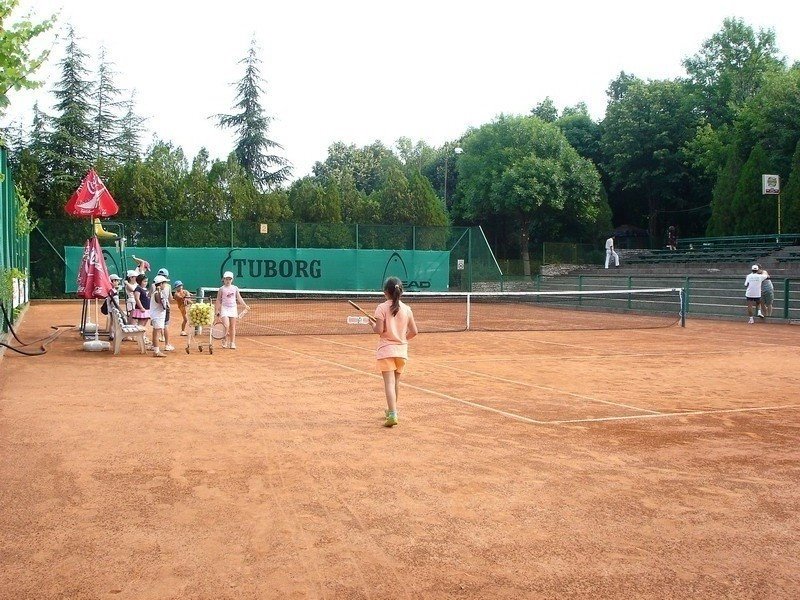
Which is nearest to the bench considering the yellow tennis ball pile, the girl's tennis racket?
the yellow tennis ball pile

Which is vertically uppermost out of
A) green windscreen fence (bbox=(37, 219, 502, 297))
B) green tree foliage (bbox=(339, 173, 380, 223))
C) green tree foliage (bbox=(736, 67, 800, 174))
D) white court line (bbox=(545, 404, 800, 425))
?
green tree foliage (bbox=(736, 67, 800, 174))

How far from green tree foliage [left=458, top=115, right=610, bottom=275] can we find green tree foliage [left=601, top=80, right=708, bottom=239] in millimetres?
3976

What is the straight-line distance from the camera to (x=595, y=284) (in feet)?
120

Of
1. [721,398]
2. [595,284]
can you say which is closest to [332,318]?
[721,398]

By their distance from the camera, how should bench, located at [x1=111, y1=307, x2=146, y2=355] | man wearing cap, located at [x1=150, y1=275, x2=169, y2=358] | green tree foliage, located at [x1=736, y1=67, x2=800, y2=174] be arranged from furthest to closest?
1. green tree foliage, located at [x1=736, y1=67, x2=800, y2=174]
2. bench, located at [x1=111, y1=307, x2=146, y2=355]
3. man wearing cap, located at [x1=150, y1=275, x2=169, y2=358]

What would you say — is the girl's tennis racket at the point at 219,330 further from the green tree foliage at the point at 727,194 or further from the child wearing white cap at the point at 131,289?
the green tree foliage at the point at 727,194

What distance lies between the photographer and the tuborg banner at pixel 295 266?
103 feet

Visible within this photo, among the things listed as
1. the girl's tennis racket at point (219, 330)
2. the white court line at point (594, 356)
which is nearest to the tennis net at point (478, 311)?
the girl's tennis racket at point (219, 330)

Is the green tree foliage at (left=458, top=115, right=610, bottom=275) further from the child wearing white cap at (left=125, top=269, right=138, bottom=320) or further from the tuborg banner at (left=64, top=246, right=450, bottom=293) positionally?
the child wearing white cap at (left=125, top=269, right=138, bottom=320)

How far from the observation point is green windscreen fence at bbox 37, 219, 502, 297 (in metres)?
30.1

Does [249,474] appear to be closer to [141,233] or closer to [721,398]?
[721,398]

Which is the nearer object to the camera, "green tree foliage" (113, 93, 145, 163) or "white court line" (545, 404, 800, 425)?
"white court line" (545, 404, 800, 425)

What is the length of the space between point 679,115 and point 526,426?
48.9 meters

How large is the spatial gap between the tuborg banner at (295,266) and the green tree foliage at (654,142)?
74.3 ft
